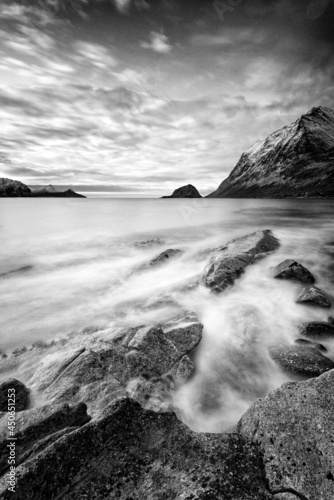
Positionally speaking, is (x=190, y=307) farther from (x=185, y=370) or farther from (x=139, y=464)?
(x=139, y=464)

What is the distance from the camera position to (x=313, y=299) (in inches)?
323

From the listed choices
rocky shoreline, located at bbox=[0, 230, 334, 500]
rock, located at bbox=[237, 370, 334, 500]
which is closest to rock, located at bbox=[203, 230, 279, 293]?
rocky shoreline, located at bbox=[0, 230, 334, 500]

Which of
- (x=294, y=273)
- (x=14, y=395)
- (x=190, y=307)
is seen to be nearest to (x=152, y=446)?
(x=14, y=395)

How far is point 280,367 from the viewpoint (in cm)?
552

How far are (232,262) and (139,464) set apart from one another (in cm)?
928

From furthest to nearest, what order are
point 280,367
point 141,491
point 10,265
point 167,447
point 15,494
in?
point 10,265
point 280,367
point 167,447
point 141,491
point 15,494

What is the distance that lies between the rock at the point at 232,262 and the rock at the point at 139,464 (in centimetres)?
664

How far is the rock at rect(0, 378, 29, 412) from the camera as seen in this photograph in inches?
159

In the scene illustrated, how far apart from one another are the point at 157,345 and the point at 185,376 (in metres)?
0.88

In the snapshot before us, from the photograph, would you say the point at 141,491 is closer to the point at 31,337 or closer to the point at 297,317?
the point at 31,337

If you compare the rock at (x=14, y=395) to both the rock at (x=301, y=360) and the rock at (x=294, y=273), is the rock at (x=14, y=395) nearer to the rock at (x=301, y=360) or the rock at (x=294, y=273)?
the rock at (x=301, y=360)

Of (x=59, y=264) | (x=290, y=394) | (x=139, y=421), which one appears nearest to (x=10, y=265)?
(x=59, y=264)

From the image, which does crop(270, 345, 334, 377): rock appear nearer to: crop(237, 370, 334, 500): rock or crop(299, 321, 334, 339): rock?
crop(299, 321, 334, 339): rock

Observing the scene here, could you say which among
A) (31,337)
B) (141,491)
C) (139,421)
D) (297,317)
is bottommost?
(31,337)
